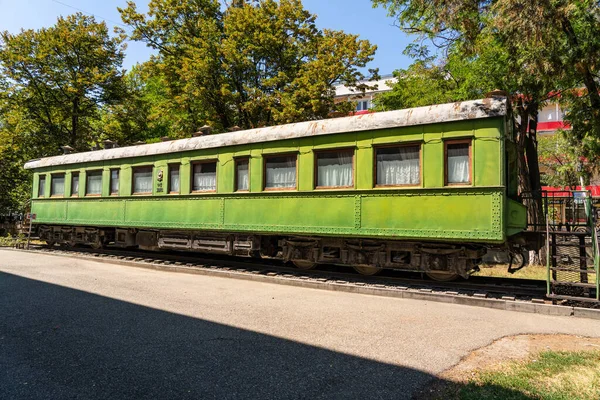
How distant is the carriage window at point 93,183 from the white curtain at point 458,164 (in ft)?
35.8

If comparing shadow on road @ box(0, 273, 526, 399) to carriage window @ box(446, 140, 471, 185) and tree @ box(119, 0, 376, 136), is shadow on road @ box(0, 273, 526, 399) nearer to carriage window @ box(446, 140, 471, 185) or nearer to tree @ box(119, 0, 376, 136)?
carriage window @ box(446, 140, 471, 185)

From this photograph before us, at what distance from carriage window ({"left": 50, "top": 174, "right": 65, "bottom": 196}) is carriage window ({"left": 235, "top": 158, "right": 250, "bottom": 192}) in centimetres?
841

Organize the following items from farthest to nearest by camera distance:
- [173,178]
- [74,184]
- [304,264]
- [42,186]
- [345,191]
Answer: [42,186], [74,184], [173,178], [304,264], [345,191]

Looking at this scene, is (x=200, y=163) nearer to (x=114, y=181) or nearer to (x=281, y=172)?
(x=281, y=172)

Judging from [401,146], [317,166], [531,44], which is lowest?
[317,166]

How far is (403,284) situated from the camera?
7918mm

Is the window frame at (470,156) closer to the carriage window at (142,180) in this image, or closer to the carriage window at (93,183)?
the carriage window at (142,180)


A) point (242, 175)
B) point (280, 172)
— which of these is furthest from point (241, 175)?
Result: point (280, 172)

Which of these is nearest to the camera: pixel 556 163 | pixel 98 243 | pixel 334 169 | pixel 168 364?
pixel 168 364

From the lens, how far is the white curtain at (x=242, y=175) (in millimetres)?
9836

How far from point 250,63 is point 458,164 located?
43.3ft

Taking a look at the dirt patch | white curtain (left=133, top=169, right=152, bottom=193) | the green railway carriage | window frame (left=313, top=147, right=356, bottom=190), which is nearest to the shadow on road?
the dirt patch

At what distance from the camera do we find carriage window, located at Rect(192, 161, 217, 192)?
10438 mm

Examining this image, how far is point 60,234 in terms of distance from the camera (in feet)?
49.2
